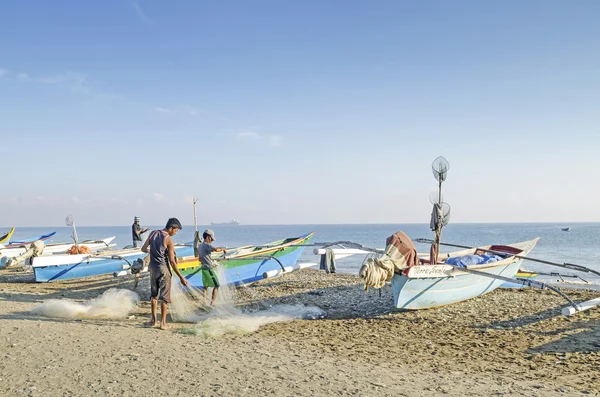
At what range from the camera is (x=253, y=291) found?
14.0 m

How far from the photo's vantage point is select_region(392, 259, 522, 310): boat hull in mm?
9922

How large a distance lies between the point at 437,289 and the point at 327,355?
4.42m

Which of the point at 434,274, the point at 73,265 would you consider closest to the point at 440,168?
the point at 434,274

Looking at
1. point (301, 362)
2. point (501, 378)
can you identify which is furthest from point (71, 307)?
point (501, 378)

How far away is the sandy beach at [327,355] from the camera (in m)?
5.45

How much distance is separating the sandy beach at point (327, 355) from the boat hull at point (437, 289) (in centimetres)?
27

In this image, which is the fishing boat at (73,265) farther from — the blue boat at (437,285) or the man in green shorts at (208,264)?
the blue boat at (437,285)

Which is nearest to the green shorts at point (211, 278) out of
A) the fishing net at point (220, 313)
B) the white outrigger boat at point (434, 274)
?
the fishing net at point (220, 313)

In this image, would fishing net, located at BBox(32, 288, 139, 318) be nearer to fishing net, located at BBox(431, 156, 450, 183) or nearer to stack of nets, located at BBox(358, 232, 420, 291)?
stack of nets, located at BBox(358, 232, 420, 291)

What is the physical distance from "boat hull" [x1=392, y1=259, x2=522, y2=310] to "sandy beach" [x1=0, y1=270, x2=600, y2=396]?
273 millimetres

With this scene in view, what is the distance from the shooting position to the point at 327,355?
23.1 feet

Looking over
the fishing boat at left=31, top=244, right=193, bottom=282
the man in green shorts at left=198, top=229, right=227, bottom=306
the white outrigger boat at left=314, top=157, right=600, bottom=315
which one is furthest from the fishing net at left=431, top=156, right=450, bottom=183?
the fishing boat at left=31, top=244, right=193, bottom=282

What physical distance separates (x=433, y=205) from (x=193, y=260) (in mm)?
6791

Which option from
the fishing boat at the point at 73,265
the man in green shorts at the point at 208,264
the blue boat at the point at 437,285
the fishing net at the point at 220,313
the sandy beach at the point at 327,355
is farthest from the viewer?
the fishing boat at the point at 73,265
